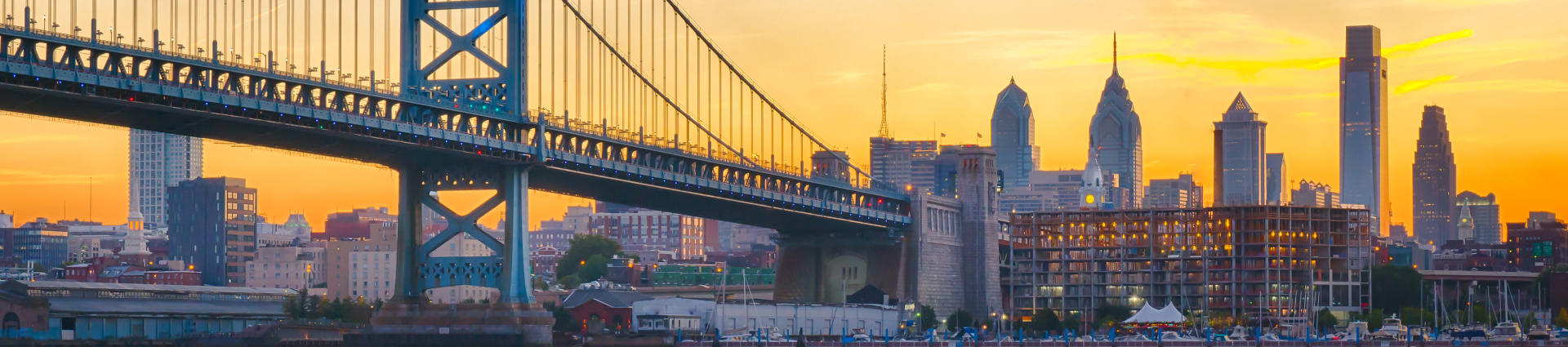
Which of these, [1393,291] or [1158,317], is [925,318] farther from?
[1393,291]

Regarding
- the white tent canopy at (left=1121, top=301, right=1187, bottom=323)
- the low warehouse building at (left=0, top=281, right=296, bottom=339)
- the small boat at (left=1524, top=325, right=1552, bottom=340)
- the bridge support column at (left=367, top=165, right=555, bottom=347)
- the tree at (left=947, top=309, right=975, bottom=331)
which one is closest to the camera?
the bridge support column at (left=367, top=165, right=555, bottom=347)

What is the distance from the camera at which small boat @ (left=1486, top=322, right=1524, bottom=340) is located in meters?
103

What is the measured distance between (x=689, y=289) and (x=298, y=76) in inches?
3030

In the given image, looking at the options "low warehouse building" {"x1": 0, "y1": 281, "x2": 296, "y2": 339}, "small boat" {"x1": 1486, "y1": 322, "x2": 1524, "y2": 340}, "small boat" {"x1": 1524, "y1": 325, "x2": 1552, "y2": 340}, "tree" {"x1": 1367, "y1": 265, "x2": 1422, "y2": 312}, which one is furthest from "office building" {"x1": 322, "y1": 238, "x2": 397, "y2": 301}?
"small boat" {"x1": 1524, "y1": 325, "x2": 1552, "y2": 340}

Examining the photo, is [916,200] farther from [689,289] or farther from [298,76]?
[298,76]

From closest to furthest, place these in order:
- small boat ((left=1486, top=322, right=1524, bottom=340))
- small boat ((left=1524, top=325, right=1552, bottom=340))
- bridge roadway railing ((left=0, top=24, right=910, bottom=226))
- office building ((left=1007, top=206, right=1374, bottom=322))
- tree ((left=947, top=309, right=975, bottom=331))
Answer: bridge roadway railing ((left=0, top=24, right=910, bottom=226)), small boat ((left=1486, top=322, right=1524, bottom=340)), small boat ((left=1524, top=325, right=1552, bottom=340)), tree ((left=947, top=309, right=975, bottom=331)), office building ((left=1007, top=206, right=1374, bottom=322))

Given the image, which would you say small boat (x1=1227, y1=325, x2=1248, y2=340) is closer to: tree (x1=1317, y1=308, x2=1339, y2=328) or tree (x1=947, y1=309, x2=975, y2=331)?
tree (x1=1317, y1=308, x2=1339, y2=328)

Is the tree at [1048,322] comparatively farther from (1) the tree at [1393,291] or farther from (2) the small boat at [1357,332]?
(1) the tree at [1393,291]

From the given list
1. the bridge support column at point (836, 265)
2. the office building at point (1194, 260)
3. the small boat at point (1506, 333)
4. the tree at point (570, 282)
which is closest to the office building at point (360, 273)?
the tree at point (570, 282)

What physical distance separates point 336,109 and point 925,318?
A: 176 ft

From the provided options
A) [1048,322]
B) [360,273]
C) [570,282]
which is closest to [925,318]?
[1048,322]

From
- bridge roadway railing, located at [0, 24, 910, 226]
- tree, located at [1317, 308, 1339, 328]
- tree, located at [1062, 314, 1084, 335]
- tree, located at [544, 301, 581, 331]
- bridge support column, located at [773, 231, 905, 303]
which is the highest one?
bridge roadway railing, located at [0, 24, 910, 226]

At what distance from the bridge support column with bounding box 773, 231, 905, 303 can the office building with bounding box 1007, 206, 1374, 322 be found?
32.1ft

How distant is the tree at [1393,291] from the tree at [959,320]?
32041 mm
